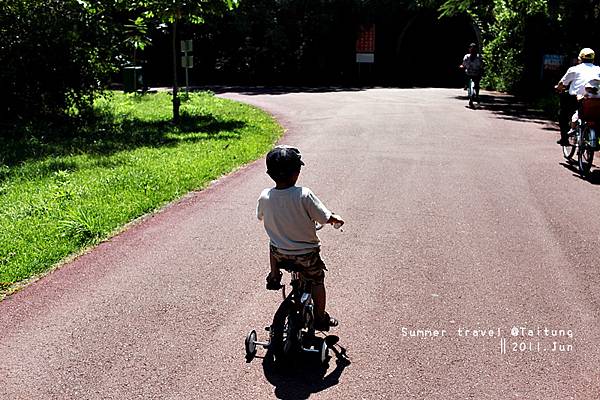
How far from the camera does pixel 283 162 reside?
4.65 meters

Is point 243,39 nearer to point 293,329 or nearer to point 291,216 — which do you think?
point 291,216

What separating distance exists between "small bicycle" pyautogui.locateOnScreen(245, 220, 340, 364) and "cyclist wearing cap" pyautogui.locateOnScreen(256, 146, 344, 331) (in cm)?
8

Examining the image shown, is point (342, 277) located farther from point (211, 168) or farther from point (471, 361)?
point (211, 168)

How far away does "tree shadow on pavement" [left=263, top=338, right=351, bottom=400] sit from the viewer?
14.6ft

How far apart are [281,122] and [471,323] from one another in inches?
535

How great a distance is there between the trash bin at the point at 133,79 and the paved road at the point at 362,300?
61.0 feet

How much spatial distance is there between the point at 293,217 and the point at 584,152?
25.1 feet

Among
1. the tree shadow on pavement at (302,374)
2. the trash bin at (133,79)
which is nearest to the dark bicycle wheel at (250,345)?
the tree shadow on pavement at (302,374)

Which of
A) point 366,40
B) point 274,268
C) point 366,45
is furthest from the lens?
point 366,40

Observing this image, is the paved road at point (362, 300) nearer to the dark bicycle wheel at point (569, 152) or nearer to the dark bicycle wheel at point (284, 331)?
the dark bicycle wheel at point (284, 331)

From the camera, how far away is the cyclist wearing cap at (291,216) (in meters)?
4.68

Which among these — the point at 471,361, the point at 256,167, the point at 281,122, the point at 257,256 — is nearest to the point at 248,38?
the point at 281,122

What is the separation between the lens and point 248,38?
3788 centimetres

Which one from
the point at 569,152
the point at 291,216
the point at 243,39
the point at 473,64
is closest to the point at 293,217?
the point at 291,216
